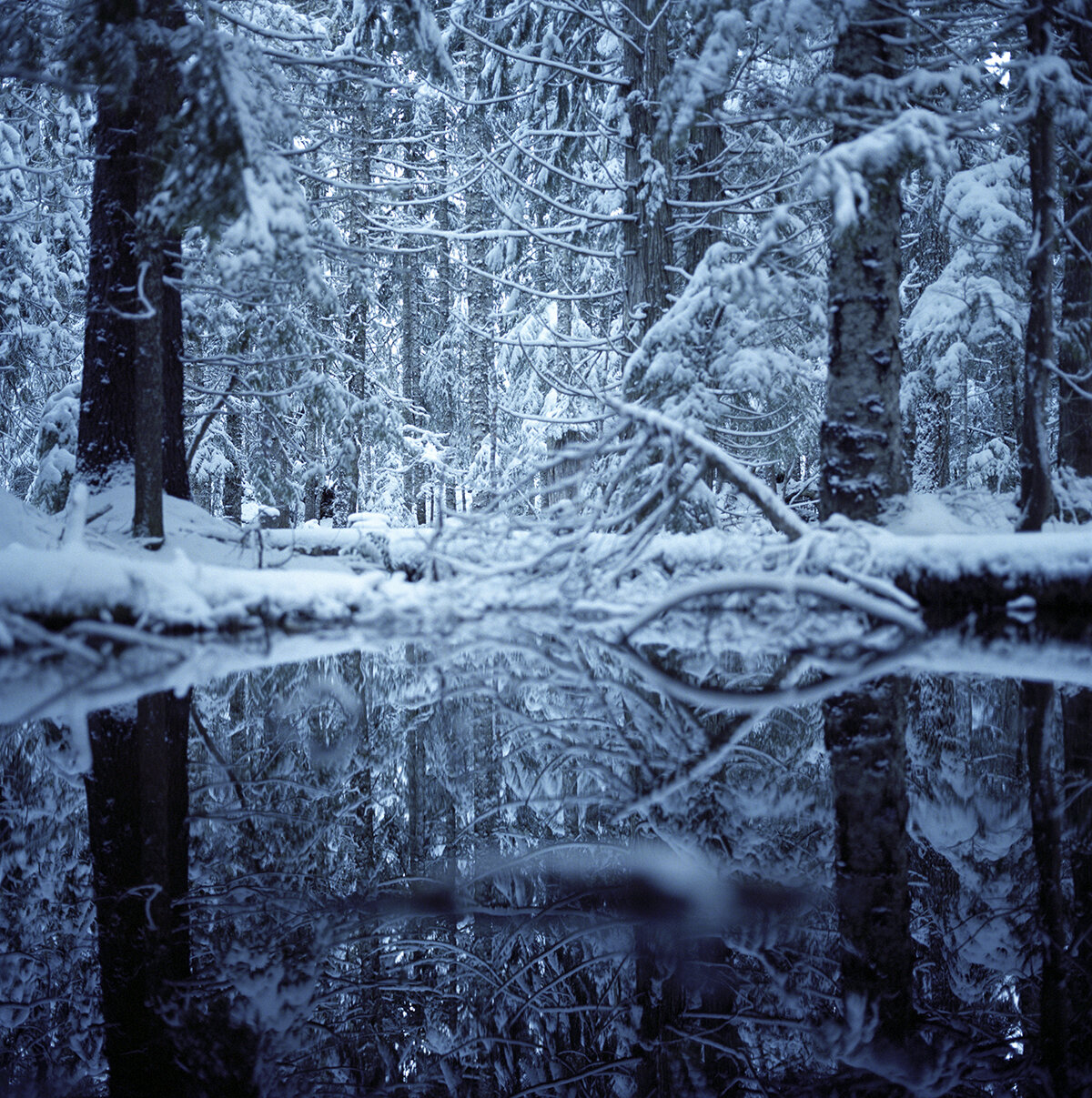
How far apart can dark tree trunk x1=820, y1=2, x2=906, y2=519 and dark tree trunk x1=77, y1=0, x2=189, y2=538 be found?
6.22m

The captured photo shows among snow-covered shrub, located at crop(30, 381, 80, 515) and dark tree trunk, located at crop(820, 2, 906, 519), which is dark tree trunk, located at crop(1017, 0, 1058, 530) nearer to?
dark tree trunk, located at crop(820, 2, 906, 519)

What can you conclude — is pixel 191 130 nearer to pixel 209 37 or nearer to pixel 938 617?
pixel 209 37

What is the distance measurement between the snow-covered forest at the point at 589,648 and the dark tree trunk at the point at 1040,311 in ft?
0.15

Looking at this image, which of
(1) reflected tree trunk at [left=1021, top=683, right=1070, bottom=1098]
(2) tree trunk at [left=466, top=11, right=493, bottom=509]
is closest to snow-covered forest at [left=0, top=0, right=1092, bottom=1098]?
(1) reflected tree trunk at [left=1021, top=683, right=1070, bottom=1098]

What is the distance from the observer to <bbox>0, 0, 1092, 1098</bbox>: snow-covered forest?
1904mm

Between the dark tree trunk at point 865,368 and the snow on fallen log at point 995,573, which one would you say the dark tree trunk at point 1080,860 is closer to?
the snow on fallen log at point 995,573

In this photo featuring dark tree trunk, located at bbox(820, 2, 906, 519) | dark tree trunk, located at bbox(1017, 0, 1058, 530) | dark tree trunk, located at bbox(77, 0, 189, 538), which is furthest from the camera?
dark tree trunk, located at bbox(77, 0, 189, 538)

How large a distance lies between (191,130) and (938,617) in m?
7.05

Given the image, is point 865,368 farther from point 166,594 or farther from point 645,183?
point 166,594

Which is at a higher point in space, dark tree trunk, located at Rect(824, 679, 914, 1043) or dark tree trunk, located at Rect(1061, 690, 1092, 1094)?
dark tree trunk, located at Rect(1061, 690, 1092, 1094)

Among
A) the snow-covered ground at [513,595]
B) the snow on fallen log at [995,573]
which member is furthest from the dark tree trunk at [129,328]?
the snow on fallen log at [995,573]

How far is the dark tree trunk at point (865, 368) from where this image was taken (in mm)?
7602

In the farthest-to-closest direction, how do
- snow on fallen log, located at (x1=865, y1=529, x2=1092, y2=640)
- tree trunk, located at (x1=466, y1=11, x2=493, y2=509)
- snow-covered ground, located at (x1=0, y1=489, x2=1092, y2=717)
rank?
tree trunk, located at (x1=466, y1=11, x2=493, y2=509), snow on fallen log, located at (x1=865, y1=529, x2=1092, y2=640), snow-covered ground, located at (x1=0, y1=489, x2=1092, y2=717)

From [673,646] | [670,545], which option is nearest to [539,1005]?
[673,646]
